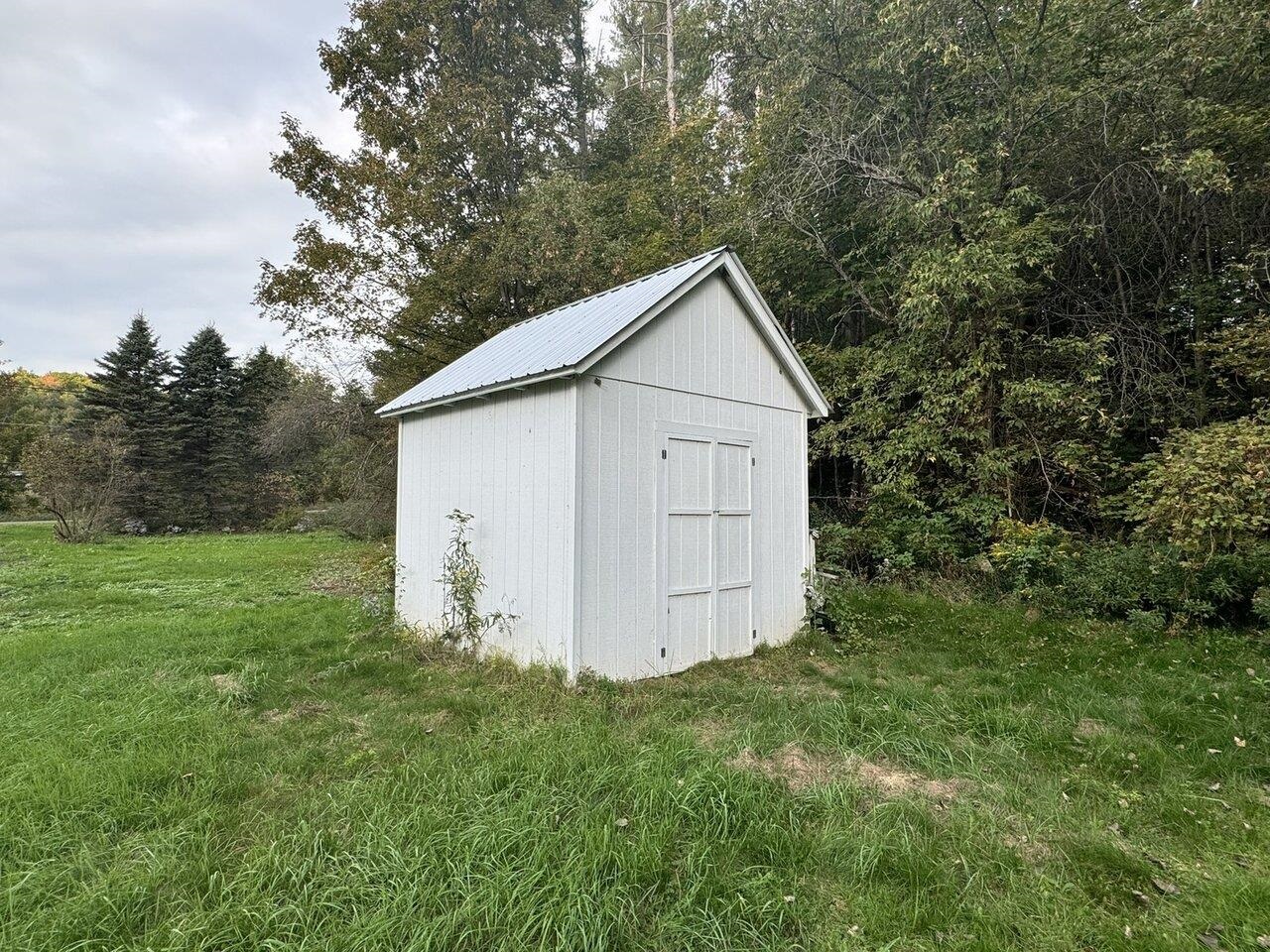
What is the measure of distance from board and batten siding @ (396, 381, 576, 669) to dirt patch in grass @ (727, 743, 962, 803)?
1.70 metres

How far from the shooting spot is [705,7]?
10758mm

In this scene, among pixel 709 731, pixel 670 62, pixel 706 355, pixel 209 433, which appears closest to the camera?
pixel 709 731

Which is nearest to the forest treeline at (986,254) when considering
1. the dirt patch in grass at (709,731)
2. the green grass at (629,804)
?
the green grass at (629,804)

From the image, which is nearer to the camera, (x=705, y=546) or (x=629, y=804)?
(x=629, y=804)

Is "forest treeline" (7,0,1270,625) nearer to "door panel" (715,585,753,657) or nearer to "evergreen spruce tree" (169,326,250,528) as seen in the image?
"door panel" (715,585,753,657)

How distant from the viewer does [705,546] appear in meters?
5.35

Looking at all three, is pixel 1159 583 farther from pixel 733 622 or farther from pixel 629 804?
pixel 629 804

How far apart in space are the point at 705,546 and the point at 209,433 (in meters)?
26.8

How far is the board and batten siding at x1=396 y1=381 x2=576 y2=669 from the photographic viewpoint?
4.48 m

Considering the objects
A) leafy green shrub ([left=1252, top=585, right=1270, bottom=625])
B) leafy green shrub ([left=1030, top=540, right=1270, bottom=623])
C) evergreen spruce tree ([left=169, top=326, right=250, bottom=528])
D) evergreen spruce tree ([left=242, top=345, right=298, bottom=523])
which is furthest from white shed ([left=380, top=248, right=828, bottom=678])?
evergreen spruce tree ([left=169, top=326, right=250, bottom=528])

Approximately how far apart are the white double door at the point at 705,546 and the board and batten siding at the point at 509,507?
1.01m

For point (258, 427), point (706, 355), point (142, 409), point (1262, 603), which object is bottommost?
point (1262, 603)

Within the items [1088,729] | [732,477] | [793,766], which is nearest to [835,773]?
[793,766]

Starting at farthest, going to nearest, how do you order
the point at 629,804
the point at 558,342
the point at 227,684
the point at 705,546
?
1. the point at 705,546
2. the point at 558,342
3. the point at 227,684
4. the point at 629,804
